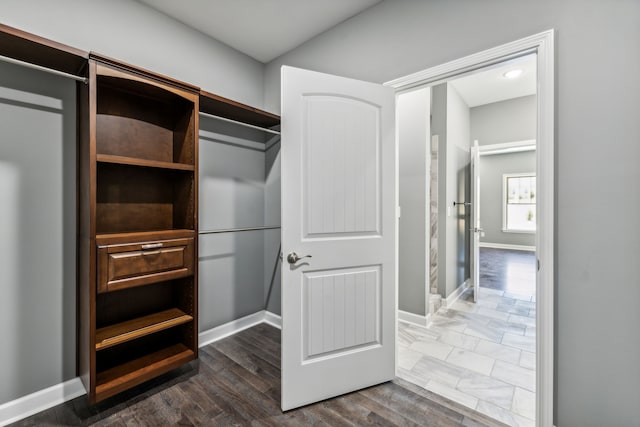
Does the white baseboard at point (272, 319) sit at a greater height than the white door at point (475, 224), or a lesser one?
lesser

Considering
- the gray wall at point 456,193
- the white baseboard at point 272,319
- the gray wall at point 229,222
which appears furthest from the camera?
the gray wall at point 456,193

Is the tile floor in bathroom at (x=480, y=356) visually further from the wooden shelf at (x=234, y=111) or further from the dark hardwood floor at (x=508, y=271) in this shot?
the wooden shelf at (x=234, y=111)

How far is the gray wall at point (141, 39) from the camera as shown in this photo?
1.71 metres

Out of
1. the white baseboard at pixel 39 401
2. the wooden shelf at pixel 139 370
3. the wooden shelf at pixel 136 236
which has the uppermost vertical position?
the wooden shelf at pixel 136 236

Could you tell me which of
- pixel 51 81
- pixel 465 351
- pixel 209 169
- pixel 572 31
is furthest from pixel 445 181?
pixel 51 81

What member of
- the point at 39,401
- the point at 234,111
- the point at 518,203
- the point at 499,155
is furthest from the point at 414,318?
the point at 499,155

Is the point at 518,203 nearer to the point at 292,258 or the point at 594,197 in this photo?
the point at 594,197

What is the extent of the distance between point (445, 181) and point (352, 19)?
2.15m

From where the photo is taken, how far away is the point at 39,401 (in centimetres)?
171

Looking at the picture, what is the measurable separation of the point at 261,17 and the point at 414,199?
224cm

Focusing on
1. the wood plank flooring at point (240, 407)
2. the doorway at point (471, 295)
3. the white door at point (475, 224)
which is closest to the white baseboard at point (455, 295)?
the doorway at point (471, 295)

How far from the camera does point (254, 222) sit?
2961 millimetres

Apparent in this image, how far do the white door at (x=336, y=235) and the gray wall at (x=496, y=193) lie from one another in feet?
24.1

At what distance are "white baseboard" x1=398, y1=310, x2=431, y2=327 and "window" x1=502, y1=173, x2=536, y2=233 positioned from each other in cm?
636
